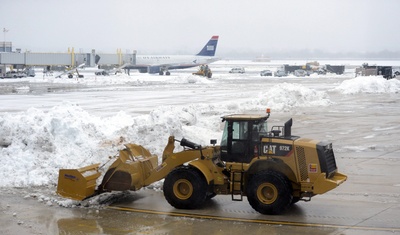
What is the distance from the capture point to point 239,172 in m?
12.1

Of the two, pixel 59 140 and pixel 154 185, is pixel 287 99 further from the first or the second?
pixel 154 185

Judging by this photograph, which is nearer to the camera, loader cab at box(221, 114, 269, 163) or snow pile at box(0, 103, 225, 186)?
loader cab at box(221, 114, 269, 163)

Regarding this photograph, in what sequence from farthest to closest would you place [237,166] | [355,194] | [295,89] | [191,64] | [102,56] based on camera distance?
[191,64]
[102,56]
[295,89]
[355,194]
[237,166]

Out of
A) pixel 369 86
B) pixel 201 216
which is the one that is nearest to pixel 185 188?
pixel 201 216

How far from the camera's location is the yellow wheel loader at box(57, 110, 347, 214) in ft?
37.9

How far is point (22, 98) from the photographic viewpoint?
4331 cm

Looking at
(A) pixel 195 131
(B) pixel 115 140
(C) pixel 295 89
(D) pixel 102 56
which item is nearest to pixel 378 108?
(C) pixel 295 89

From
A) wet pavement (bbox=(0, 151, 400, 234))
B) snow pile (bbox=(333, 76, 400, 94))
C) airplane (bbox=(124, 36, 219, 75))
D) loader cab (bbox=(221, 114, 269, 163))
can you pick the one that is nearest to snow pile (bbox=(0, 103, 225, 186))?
wet pavement (bbox=(0, 151, 400, 234))

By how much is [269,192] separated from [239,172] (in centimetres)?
75

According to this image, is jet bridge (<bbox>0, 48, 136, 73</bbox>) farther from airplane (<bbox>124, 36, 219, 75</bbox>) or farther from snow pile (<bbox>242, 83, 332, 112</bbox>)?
snow pile (<bbox>242, 83, 332, 112</bbox>)

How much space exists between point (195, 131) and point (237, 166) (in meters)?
11.0

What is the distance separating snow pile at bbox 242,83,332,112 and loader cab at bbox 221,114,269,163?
79.1ft

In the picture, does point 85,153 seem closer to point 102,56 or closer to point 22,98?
point 22,98

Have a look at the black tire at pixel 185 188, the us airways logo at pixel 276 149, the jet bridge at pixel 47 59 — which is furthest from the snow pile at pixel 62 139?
the jet bridge at pixel 47 59
